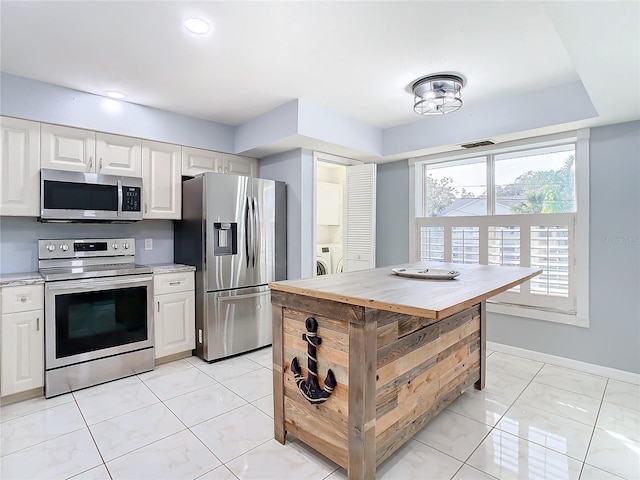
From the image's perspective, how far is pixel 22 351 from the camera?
7.92 ft

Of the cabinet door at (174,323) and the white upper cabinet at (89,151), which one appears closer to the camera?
the white upper cabinet at (89,151)

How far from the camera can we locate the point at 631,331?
2.73 metres

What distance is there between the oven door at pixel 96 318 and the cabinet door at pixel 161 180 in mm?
714

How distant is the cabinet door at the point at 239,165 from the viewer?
383cm

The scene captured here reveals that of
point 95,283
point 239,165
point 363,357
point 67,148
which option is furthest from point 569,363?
point 67,148

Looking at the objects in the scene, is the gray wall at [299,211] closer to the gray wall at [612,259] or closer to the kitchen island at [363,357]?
the kitchen island at [363,357]

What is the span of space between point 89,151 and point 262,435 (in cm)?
265

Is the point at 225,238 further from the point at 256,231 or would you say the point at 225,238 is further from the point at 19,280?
the point at 19,280

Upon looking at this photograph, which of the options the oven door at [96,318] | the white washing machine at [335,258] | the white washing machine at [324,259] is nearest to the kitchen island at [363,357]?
the oven door at [96,318]

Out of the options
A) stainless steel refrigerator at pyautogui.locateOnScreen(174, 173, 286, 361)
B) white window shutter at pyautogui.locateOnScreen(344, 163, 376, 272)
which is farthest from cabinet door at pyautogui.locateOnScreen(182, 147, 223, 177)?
white window shutter at pyautogui.locateOnScreen(344, 163, 376, 272)

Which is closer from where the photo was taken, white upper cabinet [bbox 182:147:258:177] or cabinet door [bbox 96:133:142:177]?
cabinet door [bbox 96:133:142:177]

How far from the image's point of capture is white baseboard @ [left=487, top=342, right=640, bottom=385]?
2.75 metres

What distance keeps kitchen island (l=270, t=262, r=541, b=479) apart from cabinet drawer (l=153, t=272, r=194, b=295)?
63.8 inches

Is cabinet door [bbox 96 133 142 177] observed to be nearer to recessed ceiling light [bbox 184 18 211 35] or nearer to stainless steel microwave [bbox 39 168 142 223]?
stainless steel microwave [bbox 39 168 142 223]
